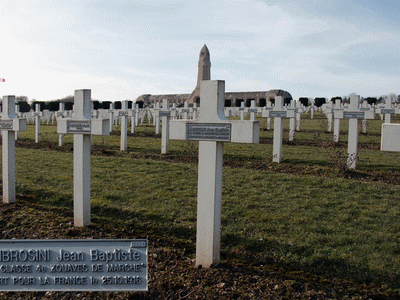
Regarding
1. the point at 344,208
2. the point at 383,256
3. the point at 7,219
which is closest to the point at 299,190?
the point at 344,208

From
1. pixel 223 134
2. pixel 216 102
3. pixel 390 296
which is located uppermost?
pixel 216 102

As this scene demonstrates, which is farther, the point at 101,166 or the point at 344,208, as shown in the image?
the point at 101,166

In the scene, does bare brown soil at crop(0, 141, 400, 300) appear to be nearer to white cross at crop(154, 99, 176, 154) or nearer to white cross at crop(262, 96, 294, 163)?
white cross at crop(262, 96, 294, 163)

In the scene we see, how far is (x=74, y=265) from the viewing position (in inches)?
122

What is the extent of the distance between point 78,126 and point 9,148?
78.6 inches

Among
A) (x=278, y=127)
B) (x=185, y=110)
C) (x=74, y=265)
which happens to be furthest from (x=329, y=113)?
(x=74, y=265)

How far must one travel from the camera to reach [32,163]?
9633mm

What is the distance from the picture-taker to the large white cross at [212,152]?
148 inches

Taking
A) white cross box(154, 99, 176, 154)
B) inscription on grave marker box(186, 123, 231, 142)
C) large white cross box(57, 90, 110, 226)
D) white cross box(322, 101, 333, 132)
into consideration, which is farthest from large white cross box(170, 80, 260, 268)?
white cross box(322, 101, 333, 132)

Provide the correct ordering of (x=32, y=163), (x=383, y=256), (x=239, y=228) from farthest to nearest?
(x=32, y=163) → (x=239, y=228) → (x=383, y=256)

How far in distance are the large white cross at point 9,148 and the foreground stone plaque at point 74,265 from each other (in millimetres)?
3467

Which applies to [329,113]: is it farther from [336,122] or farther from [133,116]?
[133,116]

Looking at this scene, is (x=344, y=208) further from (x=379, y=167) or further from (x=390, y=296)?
(x=379, y=167)

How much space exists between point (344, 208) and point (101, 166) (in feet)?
18.3
